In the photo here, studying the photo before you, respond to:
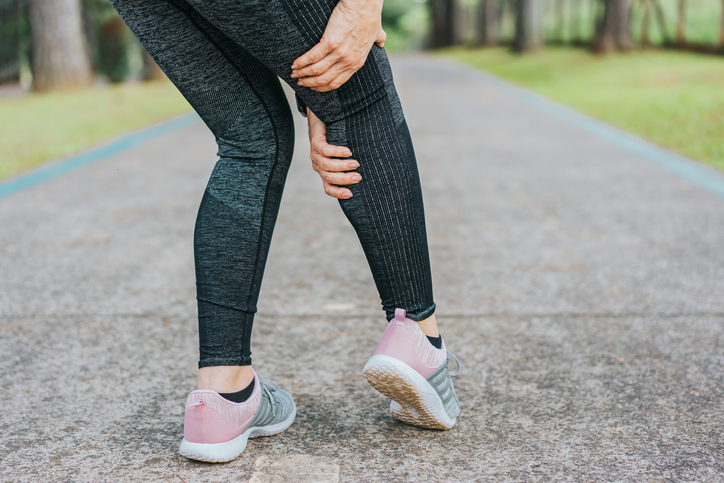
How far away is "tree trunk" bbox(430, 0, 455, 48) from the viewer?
3809cm

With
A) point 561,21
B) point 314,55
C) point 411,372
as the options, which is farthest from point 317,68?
point 561,21

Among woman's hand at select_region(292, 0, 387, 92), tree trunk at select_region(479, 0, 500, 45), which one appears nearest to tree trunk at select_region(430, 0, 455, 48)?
tree trunk at select_region(479, 0, 500, 45)

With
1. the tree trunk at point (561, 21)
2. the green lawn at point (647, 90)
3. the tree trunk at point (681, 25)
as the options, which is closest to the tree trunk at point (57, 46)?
the green lawn at point (647, 90)

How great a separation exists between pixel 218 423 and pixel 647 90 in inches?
420

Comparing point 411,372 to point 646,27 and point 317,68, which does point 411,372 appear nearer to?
point 317,68

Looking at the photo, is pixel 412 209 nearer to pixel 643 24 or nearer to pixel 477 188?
pixel 477 188

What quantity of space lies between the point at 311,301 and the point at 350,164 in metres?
1.22

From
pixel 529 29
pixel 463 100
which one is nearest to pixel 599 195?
pixel 463 100

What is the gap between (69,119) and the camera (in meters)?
8.33

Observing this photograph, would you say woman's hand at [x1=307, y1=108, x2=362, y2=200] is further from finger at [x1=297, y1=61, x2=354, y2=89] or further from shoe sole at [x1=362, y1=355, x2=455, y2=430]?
shoe sole at [x1=362, y1=355, x2=455, y2=430]

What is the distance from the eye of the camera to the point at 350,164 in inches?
53.7

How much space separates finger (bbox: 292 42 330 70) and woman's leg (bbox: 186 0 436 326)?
15 mm

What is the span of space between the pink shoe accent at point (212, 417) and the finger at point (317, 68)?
64 centimetres

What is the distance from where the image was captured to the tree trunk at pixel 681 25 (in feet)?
56.4
